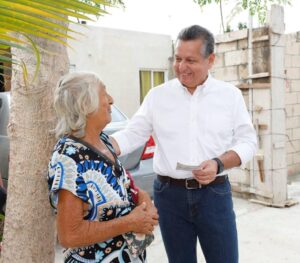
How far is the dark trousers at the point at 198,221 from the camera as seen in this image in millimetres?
2021

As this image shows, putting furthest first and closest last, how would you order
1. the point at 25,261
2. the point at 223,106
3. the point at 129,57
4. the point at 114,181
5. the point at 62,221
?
the point at 129,57 < the point at 223,106 < the point at 25,261 < the point at 114,181 < the point at 62,221

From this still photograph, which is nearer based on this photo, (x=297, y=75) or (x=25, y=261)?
(x=25, y=261)

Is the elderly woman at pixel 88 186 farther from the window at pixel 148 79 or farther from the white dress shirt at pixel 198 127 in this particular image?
the window at pixel 148 79

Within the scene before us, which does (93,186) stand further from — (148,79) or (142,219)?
(148,79)

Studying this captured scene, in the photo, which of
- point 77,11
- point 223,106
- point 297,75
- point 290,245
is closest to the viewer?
point 77,11

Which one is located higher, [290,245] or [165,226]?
[165,226]

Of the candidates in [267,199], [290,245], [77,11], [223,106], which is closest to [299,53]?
[267,199]

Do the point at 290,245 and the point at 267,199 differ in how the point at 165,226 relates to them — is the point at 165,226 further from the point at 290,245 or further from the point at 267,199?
the point at 267,199

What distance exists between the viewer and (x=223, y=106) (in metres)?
2.08

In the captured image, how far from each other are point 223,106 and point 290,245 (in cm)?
237

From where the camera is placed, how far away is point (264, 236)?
13.4 feet

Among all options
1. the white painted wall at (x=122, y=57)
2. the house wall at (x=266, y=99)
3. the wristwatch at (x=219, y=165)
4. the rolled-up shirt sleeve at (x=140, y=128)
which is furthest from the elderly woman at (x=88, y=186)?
the white painted wall at (x=122, y=57)

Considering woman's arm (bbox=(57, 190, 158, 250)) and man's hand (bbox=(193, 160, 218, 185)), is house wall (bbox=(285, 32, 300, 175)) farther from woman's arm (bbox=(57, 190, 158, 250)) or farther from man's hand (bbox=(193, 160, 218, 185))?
woman's arm (bbox=(57, 190, 158, 250))

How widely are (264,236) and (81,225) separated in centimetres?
319
